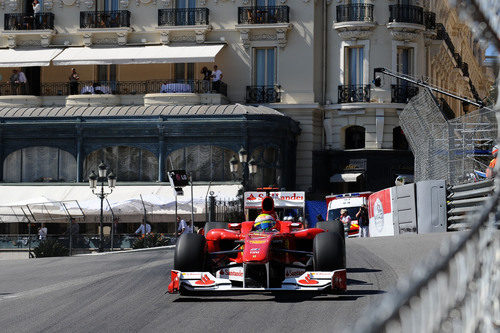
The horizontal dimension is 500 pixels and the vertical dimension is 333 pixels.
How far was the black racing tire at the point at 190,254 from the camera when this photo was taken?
1242 centimetres

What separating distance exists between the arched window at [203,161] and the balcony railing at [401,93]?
25.2 feet

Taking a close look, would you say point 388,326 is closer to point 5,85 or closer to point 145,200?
point 145,200

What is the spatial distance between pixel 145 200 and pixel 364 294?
81.4 ft

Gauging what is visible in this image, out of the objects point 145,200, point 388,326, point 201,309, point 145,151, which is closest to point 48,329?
point 201,309

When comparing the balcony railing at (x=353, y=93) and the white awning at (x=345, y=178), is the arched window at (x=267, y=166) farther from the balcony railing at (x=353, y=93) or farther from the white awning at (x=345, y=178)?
the balcony railing at (x=353, y=93)

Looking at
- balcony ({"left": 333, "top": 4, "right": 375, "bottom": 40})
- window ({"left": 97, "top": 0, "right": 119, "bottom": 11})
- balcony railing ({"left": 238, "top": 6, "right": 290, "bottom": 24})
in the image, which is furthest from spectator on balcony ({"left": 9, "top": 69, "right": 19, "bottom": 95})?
balcony ({"left": 333, "top": 4, "right": 375, "bottom": 40})

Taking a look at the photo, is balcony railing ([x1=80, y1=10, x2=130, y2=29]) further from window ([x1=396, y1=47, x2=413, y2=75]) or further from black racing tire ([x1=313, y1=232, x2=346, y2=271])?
black racing tire ([x1=313, y1=232, x2=346, y2=271])

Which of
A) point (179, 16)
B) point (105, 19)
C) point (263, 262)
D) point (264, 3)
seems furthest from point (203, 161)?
point (263, 262)

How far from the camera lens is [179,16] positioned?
4597 cm

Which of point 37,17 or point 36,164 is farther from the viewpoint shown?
point 37,17

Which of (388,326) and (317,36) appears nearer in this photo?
(388,326)

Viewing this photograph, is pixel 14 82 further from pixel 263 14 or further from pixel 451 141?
pixel 451 141

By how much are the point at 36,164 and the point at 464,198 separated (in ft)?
84.4

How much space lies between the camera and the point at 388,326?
7.91ft
